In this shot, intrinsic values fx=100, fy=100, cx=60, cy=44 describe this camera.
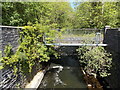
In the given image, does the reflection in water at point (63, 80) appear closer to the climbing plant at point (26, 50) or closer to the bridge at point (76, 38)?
the climbing plant at point (26, 50)

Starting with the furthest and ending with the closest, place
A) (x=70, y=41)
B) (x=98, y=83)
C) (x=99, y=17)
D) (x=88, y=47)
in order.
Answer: (x=99, y=17) → (x=70, y=41) → (x=88, y=47) → (x=98, y=83)

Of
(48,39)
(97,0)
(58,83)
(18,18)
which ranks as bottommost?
(58,83)

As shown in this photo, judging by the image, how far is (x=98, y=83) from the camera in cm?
500

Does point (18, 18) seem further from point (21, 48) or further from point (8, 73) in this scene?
point (8, 73)

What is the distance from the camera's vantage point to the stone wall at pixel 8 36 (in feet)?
9.92

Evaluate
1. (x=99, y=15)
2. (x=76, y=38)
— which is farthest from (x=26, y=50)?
(x=99, y=15)

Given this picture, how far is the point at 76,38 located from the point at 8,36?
438cm

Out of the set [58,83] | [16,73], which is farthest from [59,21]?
[16,73]

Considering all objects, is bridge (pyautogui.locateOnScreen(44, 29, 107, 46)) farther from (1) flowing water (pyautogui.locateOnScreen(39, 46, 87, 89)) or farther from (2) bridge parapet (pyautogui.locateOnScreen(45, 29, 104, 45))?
(1) flowing water (pyautogui.locateOnScreen(39, 46, 87, 89))

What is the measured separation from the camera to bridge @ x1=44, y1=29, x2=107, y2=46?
5.80m

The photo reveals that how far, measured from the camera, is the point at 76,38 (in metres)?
6.71

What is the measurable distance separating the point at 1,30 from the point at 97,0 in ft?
34.6

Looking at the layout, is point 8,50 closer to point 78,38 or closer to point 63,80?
point 63,80

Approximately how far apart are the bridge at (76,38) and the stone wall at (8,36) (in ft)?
6.24
